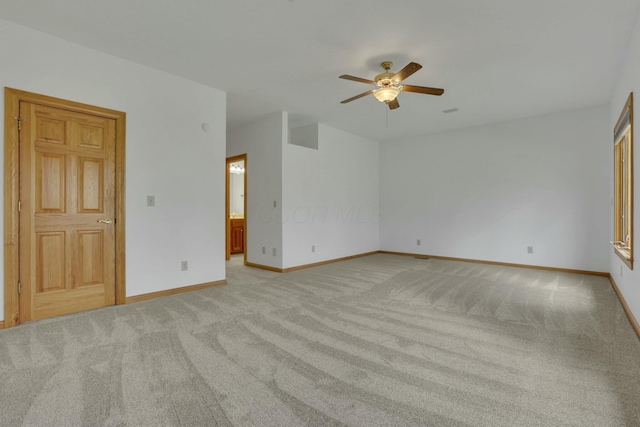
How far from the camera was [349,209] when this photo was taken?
6.44 m

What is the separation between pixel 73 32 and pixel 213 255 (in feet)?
8.93

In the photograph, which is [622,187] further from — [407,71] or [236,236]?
[236,236]

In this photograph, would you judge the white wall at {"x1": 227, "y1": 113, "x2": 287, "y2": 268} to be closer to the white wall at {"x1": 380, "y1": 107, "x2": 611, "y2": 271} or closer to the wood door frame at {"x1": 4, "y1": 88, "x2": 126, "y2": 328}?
the wood door frame at {"x1": 4, "y1": 88, "x2": 126, "y2": 328}

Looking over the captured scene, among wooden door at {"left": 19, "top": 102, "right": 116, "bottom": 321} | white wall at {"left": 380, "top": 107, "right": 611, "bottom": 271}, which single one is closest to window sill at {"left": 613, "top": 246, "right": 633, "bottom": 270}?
white wall at {"left": 380, "top": 107, "right": 611, "bottom": 271}

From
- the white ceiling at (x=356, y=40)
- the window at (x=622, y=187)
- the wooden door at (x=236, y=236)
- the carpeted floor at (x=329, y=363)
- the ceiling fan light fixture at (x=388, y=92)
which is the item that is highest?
the white ceiling at (x=356, y=40)

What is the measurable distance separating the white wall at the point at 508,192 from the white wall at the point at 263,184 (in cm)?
310

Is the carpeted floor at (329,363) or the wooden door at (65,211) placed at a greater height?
the wooden door at (65,211)

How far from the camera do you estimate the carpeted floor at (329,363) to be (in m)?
1.54

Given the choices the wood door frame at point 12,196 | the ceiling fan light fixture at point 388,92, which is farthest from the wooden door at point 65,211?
the ceiling fan light fixture at point 388,92

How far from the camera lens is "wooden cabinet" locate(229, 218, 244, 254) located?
7.01 m

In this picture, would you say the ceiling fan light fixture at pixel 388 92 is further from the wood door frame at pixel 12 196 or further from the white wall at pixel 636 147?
the wood door frame at pixel 12 196

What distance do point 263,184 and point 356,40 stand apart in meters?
2.99

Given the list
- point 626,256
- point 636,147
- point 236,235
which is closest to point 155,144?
point 236,235

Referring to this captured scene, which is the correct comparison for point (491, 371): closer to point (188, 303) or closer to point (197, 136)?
point (188, 303)
